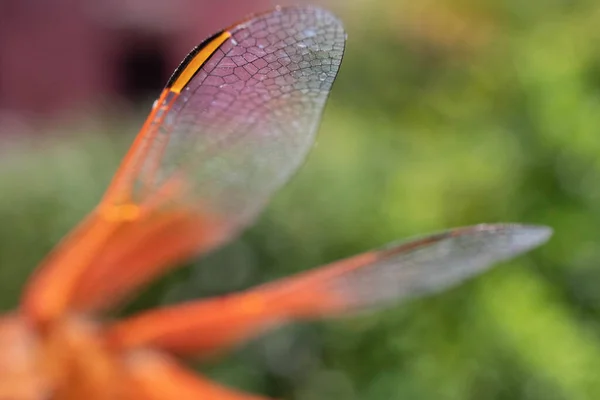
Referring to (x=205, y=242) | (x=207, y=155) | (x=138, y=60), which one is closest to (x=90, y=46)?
(x=138, y=60)

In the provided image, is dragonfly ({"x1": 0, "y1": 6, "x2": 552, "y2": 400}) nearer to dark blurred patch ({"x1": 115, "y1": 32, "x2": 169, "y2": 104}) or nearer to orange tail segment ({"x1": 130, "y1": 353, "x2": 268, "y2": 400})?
orange tail segment ({"x1": 130, "y1": 353, "x2": 268, "y2": 400})

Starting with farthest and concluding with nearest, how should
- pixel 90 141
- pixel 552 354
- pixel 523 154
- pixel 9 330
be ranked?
1. pixel 90 141
2. pixel 523 154
3. pixel 552 354
4. pixel 9 330

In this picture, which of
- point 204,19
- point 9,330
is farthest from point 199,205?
point 204,19

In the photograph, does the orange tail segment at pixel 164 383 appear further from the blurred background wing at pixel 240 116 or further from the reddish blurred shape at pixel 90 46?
the reddish blurred shape at pixel 90 46

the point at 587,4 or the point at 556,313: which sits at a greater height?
the point at 587,4

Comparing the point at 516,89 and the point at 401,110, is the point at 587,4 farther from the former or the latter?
the point at 401,110

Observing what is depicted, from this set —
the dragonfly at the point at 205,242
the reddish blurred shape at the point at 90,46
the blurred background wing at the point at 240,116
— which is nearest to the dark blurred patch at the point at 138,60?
the reddish blurred shape at the point at 90,46

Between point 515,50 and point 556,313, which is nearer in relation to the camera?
point 556,313

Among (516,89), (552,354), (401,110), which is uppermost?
(516,89)
